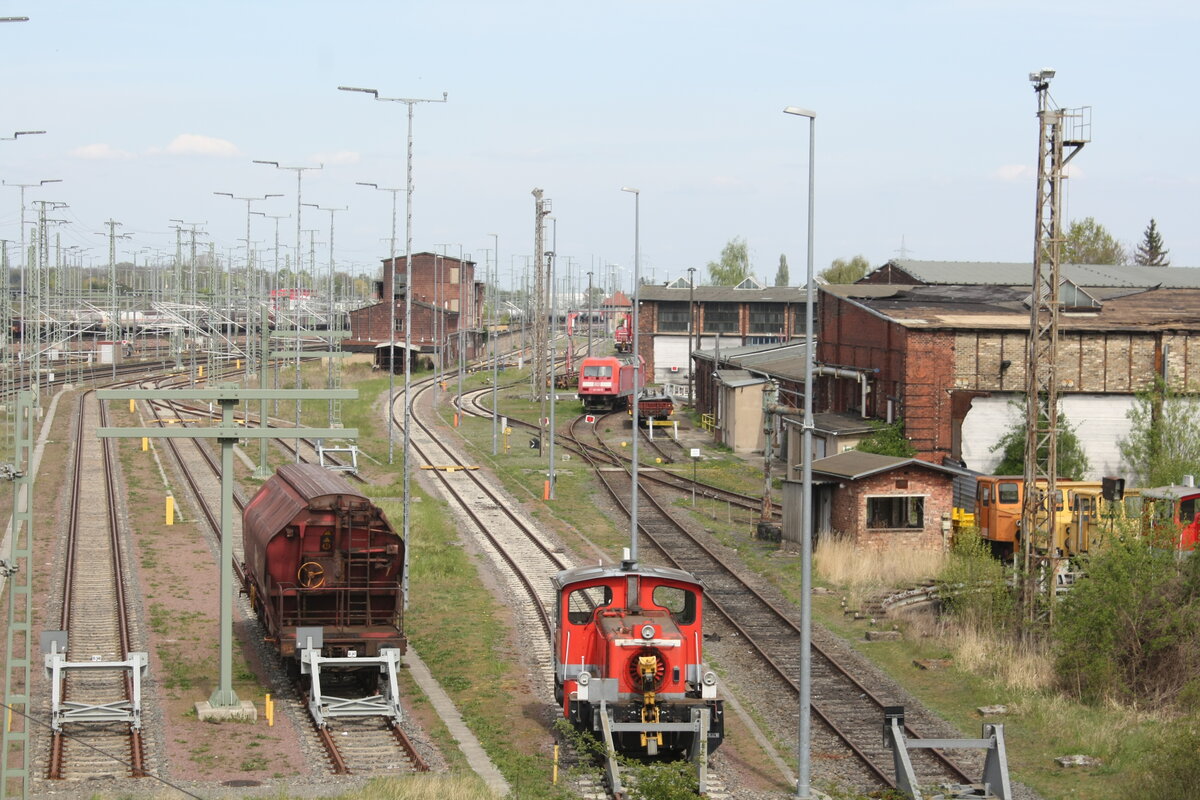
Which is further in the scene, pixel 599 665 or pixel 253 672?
pixel 253 672

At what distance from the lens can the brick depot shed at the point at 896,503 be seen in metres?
33.0

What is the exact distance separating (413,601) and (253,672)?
5895 mm

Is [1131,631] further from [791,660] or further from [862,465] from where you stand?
[862,465]

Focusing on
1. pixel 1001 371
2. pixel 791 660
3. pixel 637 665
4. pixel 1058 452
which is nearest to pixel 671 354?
pixel 1001 371

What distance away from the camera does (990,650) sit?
2414 centimetres

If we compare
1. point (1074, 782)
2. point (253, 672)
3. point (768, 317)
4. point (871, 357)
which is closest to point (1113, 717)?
point (1074, 782)

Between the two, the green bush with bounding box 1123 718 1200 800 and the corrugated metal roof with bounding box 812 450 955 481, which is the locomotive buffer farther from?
the corrugated metal roof with bounding box 812 450 955 481

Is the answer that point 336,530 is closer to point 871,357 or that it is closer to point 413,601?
point 413,601

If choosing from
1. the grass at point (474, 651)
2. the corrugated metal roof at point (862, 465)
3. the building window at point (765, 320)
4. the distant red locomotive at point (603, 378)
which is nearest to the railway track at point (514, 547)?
the grass at point (474, 651)

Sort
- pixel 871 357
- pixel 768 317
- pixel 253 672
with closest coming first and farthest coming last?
pixel 253 672 < pixel 871 357 < pixel 768 317

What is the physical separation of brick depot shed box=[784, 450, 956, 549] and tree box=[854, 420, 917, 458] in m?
7.43

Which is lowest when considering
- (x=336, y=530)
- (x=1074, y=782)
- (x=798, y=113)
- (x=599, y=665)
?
(x=1074, y=782)

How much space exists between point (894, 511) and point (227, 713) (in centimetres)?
1885

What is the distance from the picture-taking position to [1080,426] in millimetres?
42656
